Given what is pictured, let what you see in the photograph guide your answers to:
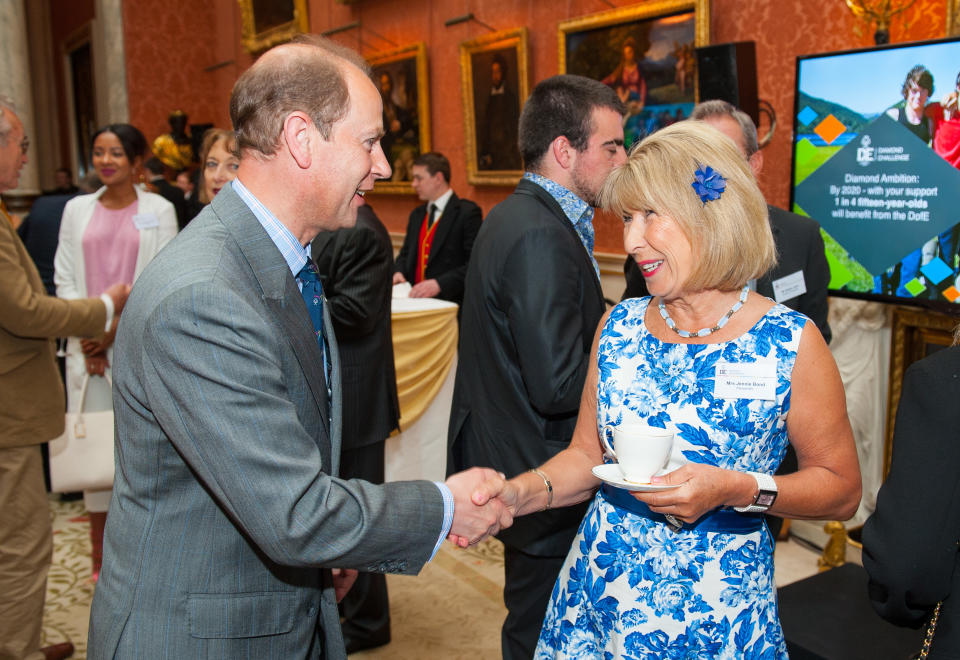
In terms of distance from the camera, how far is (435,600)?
3.89 m

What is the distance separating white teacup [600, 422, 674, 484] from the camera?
1.49m

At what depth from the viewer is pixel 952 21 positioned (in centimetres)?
361

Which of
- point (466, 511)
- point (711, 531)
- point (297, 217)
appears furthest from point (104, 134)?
point (711, 531)

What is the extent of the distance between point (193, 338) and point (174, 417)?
0.45 feet

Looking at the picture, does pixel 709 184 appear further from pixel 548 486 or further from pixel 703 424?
pixel 548 486

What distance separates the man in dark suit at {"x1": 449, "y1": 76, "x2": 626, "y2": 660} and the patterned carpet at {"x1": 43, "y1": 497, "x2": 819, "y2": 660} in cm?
101

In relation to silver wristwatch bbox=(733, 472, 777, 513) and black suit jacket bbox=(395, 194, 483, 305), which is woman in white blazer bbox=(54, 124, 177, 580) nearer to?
black suit jacket bbox=(395, 194, 483, 305)

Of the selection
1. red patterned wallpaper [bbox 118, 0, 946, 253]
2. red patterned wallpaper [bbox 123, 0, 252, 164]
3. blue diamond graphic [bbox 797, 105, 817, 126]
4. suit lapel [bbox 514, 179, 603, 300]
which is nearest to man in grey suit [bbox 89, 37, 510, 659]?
suit lapel [bbox 514, 179, 603, 300]

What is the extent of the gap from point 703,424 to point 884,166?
2265 mm

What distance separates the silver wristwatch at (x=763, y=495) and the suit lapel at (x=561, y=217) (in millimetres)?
899

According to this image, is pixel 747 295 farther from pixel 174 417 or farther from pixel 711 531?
pixel 174 417

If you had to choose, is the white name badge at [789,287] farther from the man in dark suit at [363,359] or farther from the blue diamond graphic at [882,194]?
the man in dark suit at [363,359]

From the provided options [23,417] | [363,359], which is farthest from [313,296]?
[23,417]

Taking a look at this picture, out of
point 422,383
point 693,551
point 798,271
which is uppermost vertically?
point 798,271
